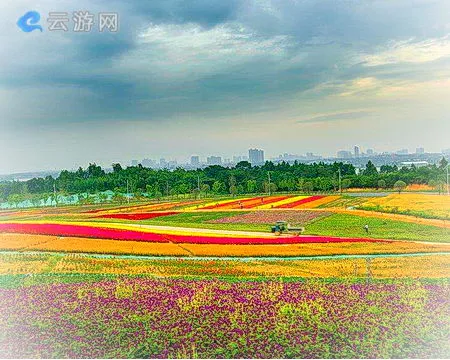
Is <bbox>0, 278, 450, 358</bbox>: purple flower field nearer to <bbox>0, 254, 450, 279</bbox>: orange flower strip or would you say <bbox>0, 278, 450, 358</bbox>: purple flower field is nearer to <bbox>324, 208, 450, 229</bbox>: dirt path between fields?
<bbox>0, 254, 450, 279</bbox>: orange flower strip

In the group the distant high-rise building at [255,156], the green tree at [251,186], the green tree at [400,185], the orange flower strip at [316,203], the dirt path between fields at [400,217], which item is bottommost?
the dirt path between fields at [400,217]

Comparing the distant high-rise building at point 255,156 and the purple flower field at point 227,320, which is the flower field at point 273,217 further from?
the distant high-rise building at point 255,156

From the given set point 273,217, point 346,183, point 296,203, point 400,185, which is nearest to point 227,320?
point 273,217

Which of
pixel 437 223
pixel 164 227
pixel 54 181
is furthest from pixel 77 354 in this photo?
pixel 54 181

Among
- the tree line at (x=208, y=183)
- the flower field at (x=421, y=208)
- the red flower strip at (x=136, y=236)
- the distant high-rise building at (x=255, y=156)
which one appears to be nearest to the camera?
the red flower strip at (x=136, y=236)

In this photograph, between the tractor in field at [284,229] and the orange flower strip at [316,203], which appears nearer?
the tractor in field at [284,229]

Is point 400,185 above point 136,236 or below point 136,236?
above

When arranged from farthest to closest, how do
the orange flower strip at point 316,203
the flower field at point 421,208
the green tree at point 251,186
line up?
the green tree at point 251,186 < the orange flower strip at point 316,203 < the flower field at point 421,208

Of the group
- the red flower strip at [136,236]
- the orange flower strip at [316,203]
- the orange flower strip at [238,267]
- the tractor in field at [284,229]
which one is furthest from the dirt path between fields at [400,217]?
the orange flower strip at [238,267]

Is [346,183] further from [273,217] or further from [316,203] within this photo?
[273,217]
